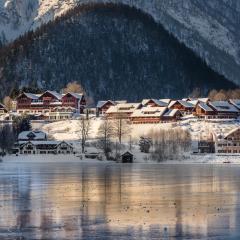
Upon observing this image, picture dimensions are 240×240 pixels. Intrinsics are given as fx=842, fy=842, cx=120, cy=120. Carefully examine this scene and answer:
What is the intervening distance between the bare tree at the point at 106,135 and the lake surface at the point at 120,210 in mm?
76720

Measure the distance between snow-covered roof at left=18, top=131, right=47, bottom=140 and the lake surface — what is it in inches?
3762

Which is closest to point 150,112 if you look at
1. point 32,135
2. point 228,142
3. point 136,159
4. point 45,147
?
point 32,135

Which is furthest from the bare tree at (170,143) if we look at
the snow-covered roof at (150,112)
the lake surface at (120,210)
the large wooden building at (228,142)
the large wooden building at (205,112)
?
the lake surface at (120,210)

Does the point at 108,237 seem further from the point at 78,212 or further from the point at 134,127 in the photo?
the point at 134,127

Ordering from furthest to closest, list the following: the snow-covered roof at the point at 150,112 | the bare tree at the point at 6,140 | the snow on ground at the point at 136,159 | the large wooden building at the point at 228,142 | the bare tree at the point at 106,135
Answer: the snow-covered roof at the point at 150,112 → the bare tree at the point at 6,140 → the large wooden building at the point at 228,142 → the bare tree at the point at 106,135 → the snow on ground at the point at 136,159

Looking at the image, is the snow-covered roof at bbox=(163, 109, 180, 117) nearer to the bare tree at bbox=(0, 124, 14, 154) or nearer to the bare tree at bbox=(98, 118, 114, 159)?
the bare tree at bbox=(98, 118, 114, 159)

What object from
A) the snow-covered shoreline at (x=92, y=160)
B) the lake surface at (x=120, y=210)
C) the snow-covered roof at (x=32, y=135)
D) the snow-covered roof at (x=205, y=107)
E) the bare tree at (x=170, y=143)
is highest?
the snow-covered roof at (x=205, y=107)

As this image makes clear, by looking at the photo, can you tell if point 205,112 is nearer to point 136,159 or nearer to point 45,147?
point 45,147

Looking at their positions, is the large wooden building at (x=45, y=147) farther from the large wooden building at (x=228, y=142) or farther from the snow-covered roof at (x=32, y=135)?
the large wooden building at (x=228, y=142)

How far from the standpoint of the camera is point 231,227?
140ft

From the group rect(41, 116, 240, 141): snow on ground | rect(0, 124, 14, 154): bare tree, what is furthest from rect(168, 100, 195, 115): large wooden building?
rect(0, 124, 14, 154): bare tree

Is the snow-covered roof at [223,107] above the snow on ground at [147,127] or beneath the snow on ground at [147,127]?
above

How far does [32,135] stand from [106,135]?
18305 mm

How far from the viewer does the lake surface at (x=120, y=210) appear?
40.9 metres
